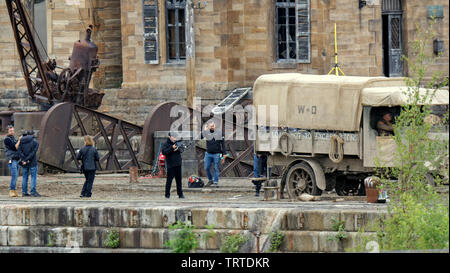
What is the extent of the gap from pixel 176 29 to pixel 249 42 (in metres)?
2.30

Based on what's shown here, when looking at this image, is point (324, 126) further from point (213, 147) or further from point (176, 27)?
point (176, 27)

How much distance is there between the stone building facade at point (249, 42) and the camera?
116 ft

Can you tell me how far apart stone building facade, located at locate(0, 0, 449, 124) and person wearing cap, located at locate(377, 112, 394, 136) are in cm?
1302

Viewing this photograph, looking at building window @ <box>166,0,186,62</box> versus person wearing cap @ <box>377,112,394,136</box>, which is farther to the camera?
building window @ <box>166,0,186,62</box>

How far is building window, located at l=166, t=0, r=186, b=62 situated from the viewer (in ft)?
118

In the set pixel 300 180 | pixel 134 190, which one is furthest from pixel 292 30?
pixel 300 180

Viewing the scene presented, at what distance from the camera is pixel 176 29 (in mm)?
36000

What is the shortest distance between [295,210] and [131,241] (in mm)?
3191

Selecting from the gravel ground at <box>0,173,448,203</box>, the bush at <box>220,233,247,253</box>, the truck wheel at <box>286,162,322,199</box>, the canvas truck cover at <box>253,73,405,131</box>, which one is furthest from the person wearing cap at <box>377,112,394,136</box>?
the bush at <box>220,233,247,253</box>

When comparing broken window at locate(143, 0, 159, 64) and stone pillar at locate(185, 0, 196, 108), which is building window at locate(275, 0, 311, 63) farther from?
broken window at locate(143, 0, 159, 64)

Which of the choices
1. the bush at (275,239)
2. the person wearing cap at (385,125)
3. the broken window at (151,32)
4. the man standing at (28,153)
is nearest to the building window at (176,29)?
the broken window at (151,32)

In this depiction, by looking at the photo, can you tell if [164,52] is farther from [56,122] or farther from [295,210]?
[295,210]

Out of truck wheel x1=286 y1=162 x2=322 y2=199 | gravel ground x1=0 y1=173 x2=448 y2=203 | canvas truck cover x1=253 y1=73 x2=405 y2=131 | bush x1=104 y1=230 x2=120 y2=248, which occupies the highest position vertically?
canvas truck cover x1=253 y1=73 x2=405 y2=131
